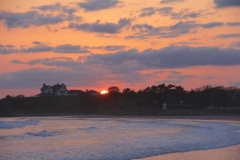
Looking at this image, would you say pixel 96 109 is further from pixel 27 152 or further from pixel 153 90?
pixel 27 152

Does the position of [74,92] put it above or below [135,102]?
above

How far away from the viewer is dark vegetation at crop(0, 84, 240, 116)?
86938 millimetres

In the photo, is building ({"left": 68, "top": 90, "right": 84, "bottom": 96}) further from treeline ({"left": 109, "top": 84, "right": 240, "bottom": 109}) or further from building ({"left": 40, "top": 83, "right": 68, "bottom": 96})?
treeline ({"left": 109, "top": 84, "right": 240, "bottom": 109})

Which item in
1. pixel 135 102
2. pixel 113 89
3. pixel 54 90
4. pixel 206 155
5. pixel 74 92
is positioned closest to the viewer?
pixel 206 155

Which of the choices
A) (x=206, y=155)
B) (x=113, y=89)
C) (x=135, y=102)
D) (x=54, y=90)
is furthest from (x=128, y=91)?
(x=206, y=155)

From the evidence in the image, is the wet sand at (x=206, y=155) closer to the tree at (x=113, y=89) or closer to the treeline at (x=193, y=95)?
the treeline at (x=193, y=95)

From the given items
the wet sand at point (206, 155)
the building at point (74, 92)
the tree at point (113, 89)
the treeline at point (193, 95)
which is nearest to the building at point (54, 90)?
the building at point (74, 92)

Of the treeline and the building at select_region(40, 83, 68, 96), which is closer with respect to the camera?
the treeline

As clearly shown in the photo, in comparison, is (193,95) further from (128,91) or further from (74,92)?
(74,92)

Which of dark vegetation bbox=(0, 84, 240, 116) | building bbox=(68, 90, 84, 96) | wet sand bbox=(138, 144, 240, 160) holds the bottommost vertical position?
wet sand bbox=(138, 144, 240, 160)

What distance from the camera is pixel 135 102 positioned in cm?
9088

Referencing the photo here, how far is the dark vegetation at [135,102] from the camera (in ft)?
285

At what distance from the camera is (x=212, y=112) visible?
76000 mm

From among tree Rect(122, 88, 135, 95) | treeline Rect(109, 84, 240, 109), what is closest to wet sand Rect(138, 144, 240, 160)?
treeline Rect(109, 84, 240, 109)
